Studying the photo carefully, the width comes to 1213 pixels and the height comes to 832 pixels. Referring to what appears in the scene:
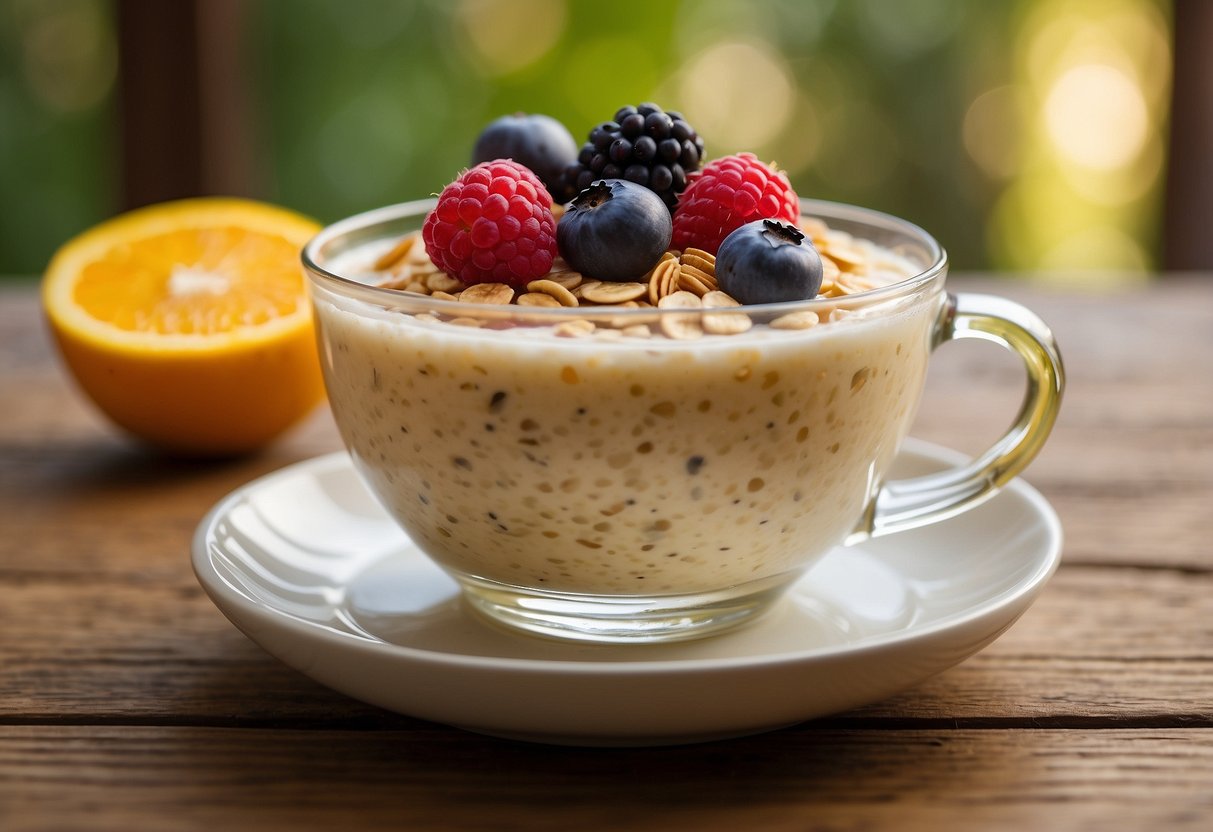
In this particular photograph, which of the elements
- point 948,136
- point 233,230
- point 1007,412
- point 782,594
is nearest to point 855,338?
point 782,594

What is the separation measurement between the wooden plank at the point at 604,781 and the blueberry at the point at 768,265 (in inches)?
12.4

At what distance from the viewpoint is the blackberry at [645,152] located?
3.44 ft

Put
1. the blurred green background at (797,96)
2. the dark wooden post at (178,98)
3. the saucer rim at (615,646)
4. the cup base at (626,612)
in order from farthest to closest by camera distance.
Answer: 1. the blurred green background at (797,96)
2. the dark wooden post at (178,98)
3. the cup base at (626,612)
4. the saucer rim at (615,646)

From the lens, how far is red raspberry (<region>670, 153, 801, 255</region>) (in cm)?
100

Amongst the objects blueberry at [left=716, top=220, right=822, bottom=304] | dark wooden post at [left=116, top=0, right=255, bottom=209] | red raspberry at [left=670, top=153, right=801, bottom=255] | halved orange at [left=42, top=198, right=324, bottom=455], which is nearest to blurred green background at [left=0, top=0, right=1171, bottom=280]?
dark wooden post at [left=116, top=0, right=255, bottom=209]

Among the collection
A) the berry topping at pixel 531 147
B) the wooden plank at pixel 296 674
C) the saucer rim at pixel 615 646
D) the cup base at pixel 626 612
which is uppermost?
the berry topping at pixel 531 147

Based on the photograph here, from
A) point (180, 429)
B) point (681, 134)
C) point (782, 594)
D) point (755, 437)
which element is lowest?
point (180, 429)

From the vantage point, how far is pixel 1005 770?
2.81ft

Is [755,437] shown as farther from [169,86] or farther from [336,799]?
[169,86]

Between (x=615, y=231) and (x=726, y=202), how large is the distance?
123 millimetres

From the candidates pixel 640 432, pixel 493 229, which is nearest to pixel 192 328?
pixel 493 229

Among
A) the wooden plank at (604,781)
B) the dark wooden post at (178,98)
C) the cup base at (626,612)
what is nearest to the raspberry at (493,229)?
the cup base at (626,612)

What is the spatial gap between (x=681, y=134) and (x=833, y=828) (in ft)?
1.92

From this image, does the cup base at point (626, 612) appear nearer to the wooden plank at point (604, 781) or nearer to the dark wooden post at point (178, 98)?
the wooden plank at point (604, 781)
